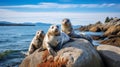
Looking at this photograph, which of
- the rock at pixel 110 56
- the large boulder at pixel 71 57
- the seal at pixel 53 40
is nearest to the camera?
the large boulder at pixel 71 57

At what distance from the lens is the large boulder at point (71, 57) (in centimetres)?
1069

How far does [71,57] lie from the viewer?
423 inches

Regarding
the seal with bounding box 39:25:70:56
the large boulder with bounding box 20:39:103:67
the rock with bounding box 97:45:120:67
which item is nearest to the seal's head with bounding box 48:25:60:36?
the seal with bounding box 39:25:70:56

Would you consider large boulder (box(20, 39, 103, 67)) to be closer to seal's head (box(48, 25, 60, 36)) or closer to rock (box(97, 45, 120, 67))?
rock (box(97, 45, 120, 67))

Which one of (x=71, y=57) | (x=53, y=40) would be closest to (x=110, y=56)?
(x=71, y=57)

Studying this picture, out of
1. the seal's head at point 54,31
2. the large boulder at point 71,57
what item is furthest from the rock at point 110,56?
the seal's head at point 54,31

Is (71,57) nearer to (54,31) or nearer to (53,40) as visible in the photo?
(53,40)

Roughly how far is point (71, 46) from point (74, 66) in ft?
4.95

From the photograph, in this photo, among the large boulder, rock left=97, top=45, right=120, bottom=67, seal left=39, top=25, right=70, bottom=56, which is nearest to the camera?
the large boulder

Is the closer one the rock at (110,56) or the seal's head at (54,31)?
the seal's head at (54,31)

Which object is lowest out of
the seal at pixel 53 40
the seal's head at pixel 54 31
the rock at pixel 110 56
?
the rock at pixel 110 56

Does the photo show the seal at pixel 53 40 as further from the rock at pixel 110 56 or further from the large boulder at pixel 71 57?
the rock at pixel 110 56

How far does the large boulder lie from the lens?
10.7 m

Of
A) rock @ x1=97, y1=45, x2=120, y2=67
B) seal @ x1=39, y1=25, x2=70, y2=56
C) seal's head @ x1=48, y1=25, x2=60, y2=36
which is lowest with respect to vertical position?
rock @ x1=97, y1=45, x2=120, y2=67
